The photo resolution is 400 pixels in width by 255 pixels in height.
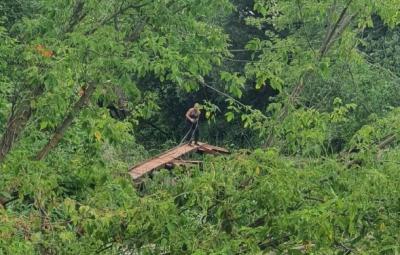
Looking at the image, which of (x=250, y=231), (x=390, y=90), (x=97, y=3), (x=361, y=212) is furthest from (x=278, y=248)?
(x=390, y=90)

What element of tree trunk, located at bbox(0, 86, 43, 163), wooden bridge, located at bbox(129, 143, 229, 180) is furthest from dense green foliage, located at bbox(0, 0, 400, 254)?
wooden bridge, located at bbox(129, 143, 229, 180)

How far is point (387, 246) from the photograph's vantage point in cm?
419

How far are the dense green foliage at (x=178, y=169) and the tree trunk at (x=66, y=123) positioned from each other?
0.04 ft

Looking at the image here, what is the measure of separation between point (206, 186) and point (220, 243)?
36 cm

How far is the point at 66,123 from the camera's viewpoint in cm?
591

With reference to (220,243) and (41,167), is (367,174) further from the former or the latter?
(41,167)

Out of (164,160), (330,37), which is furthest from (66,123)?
(164,160)

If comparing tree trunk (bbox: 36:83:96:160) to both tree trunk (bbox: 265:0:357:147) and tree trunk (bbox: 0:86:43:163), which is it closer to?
tree trunk (bbox: 0:86:43:163)

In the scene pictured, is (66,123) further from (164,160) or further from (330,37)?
(164,160)

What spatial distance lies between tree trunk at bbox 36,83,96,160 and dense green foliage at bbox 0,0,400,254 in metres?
0.01

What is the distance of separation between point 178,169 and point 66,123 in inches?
54.0

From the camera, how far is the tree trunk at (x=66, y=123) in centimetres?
578

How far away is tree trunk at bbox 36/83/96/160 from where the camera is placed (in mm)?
5782

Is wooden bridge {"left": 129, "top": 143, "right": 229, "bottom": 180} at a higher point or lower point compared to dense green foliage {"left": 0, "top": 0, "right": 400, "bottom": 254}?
lower
